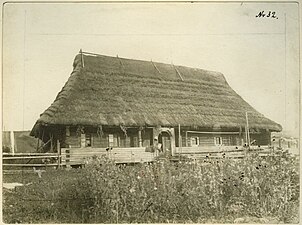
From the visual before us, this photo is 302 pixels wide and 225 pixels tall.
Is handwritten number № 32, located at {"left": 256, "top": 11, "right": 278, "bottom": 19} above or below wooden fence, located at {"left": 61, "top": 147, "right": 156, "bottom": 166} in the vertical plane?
above

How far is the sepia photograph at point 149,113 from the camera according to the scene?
193cm

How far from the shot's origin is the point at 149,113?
6.60ft

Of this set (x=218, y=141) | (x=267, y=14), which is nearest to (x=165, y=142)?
(x=218, y=141)

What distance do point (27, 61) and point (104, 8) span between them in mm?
376

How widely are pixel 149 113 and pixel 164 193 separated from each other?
0.33 metres

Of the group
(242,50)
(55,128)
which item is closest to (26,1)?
(55,128)

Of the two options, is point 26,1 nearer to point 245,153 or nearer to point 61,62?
point 61,62

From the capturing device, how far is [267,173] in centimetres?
204

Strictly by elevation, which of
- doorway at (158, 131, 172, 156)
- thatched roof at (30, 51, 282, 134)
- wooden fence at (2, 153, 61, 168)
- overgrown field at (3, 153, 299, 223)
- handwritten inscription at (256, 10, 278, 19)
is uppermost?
handwritten inscription at (256, 10, 278, 19)

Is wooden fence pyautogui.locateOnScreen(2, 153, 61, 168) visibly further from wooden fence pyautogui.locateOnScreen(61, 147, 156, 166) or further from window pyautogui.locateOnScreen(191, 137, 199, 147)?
window pyautogui.locateOnScreen(191, 137, 199, 147)

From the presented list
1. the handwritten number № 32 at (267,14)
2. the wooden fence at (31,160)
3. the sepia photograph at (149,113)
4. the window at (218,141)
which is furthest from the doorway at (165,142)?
the handwritten number № 32 at (267,14)

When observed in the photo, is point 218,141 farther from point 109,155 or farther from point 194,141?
point 109,155

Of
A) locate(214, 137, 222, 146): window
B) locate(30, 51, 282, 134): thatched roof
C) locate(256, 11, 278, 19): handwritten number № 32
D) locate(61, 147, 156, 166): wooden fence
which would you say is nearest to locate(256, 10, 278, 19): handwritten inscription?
locate(256, 11, 278, 19): handwritten number № 32

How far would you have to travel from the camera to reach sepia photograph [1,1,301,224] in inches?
76.0
